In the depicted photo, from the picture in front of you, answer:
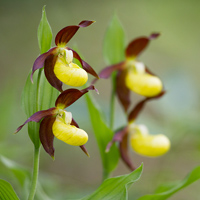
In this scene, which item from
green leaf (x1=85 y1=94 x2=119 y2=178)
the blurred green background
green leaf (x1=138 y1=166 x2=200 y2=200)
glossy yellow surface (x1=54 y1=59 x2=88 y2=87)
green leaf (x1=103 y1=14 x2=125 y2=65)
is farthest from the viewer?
the blurred green background

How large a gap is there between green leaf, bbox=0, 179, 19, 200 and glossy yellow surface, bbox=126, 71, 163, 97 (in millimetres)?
744

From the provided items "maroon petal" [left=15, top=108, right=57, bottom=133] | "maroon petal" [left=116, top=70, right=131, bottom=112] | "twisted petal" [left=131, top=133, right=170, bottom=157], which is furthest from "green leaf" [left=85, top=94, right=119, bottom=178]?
"maroon petal" [left=15, top=108, right=57, bottom=133]

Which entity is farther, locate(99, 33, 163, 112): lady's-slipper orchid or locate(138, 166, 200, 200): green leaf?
locate(99, 33, 163, 112): lady's-slipper orchid

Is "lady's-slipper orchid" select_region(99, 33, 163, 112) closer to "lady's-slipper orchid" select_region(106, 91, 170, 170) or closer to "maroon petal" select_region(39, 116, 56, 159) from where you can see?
"lady's-slipper orchid" select_region(106, 91, 170, 170)

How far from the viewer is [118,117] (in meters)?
2.19

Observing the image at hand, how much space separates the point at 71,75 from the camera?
1002 millimetres

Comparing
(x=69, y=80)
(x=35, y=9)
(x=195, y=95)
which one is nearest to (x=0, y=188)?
(x=69, y=80)

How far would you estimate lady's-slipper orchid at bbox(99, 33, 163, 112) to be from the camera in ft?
5.03

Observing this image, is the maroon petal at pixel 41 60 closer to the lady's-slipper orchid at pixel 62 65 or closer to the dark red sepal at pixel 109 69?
the lady's-slipper orchid at pixel 62 65

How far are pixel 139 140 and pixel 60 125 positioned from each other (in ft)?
2.04

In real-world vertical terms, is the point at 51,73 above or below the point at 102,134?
above

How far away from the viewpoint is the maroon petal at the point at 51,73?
1067 millimetres

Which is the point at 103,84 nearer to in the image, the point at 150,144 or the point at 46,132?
the point at 150,144

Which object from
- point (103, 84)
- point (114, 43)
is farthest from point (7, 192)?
point (103, 84)
